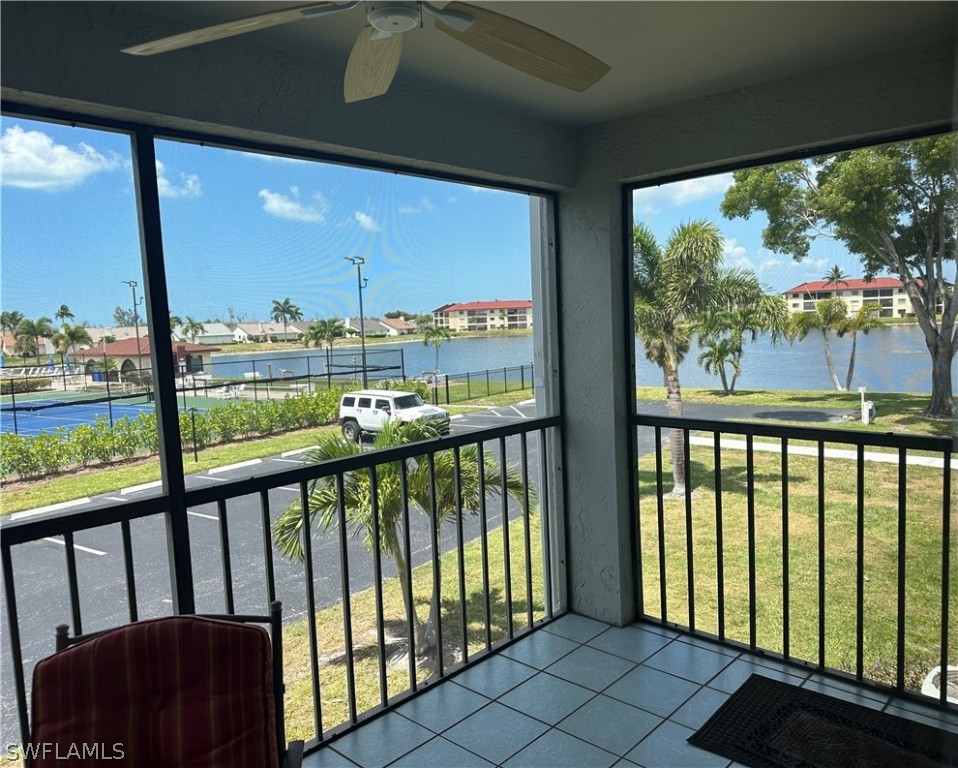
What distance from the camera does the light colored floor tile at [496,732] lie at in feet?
7.93

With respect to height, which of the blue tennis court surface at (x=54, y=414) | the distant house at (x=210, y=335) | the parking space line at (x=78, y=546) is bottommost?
the parking space line at (x=78, y=546)

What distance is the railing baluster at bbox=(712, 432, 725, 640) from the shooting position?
123 inches

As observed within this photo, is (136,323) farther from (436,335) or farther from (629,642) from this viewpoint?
(629,642)

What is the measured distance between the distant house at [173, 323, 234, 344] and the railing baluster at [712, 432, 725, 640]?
215 centimetres

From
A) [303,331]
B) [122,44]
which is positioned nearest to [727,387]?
[303,331]

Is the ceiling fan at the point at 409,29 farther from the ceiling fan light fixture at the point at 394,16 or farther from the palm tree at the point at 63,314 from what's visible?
the palm tree at the point at 63,314

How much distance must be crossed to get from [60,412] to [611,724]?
7.00 feet

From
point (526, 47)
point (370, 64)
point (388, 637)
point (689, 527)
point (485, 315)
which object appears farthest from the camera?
point (388, 637)

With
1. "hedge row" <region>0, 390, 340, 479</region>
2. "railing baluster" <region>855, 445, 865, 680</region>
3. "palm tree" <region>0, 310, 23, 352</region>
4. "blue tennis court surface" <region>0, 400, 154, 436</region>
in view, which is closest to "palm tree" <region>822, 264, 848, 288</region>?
"railing baluster" <region>855, 445, 865, 680</region>

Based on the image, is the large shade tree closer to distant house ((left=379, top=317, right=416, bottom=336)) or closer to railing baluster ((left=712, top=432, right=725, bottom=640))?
railing baluster ((left=712, top=432, right=725, bottom=640))

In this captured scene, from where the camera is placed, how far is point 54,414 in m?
1.87

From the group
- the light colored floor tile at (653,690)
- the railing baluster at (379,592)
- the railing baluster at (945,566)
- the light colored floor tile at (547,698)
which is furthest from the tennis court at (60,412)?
the railing baluster at (945,566)

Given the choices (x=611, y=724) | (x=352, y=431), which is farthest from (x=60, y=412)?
(x=611, y=724)

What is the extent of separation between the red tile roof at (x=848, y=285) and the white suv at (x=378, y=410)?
1.59 metres
